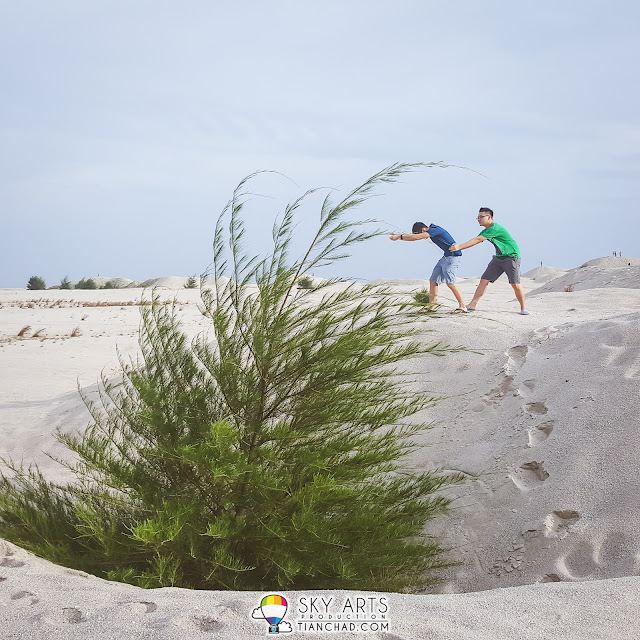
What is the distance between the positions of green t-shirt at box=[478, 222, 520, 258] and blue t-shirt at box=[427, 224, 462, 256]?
449mm

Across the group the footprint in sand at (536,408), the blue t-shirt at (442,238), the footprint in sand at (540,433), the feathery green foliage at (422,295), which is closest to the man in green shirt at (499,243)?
the blue t-shirt at (442,238)

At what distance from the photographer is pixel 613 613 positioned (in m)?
2.98

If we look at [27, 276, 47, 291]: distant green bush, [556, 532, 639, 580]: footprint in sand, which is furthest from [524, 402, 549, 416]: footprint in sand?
[27, 276, 47, 291]: distant green bush

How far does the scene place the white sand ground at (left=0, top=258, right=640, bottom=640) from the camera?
2.81 metres

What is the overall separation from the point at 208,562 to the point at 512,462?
2.75 m

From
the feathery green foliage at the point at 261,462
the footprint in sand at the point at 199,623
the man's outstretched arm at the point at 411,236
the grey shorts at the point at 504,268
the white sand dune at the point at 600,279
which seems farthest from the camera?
the white sand dune at the point at 600,279

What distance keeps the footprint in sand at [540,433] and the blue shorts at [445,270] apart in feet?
14.6

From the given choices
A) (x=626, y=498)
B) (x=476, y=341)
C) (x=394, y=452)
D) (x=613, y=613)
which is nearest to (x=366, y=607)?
(x=613, y=613)

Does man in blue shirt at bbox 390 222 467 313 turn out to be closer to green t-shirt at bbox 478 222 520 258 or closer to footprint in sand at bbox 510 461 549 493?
green t-shirt at bbox 478 222 520 258

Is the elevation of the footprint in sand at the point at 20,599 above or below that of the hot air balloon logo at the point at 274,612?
below

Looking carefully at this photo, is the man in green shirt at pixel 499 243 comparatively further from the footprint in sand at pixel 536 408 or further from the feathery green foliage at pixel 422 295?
the footprint in sand at pixel 536 408

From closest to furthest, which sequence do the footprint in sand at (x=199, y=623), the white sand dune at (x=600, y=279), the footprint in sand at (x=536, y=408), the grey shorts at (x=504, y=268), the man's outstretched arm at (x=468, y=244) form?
the footprint in sand at (x=199, y=623)
the footprint in sand at (x=536, y=408)
the man's outstretched arm at (x=468, y=244)
the grey shorts at (x=504, y=268)
the white sand dune at (x=600, y=279)

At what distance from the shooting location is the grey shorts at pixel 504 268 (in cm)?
1018

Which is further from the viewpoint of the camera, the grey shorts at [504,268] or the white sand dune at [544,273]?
the white sand dune at [544,273]
